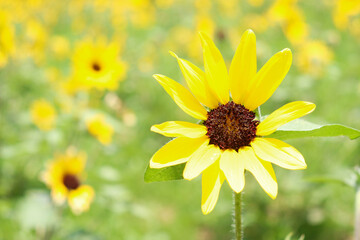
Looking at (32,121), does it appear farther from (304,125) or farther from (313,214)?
(304,125)

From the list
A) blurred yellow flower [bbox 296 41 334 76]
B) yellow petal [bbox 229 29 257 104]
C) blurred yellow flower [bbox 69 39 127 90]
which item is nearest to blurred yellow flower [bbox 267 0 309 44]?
blurred yellow flower [bbox 296 41 334 76]

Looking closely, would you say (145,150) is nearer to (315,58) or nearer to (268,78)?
(315,58)

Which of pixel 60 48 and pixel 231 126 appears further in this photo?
pixel 60 48

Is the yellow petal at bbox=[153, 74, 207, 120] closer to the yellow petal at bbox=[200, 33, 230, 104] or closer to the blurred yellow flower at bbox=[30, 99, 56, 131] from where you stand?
the yellow petal at bbox=[200, 33, 230, 104]

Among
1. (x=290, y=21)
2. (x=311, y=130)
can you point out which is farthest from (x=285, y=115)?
(x=290, y=21)

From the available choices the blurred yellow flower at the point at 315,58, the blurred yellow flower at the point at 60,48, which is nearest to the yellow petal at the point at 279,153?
the blurred yellow flower at the point at 315,58

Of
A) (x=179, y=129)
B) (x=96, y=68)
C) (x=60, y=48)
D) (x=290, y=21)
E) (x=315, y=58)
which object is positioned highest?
(x=60, y=48)

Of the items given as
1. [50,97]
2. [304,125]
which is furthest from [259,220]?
[50,97]
